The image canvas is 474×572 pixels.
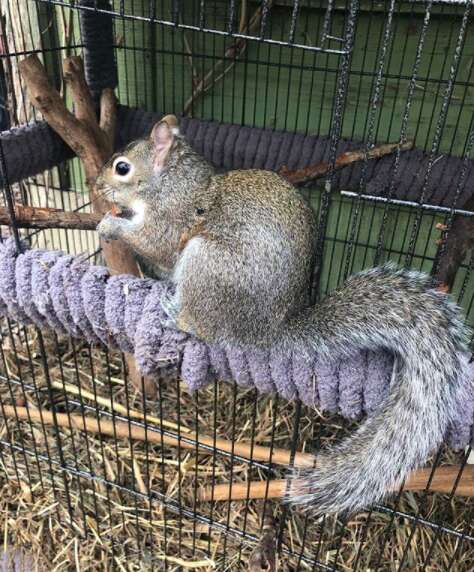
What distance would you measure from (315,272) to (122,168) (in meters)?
0.65

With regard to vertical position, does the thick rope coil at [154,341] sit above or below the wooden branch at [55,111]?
below

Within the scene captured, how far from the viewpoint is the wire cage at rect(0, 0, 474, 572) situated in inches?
58.5

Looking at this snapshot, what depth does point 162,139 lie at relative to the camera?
1.41 m

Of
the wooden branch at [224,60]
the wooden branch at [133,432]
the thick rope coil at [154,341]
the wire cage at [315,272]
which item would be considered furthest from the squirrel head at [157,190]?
the wooden branch at [224,60]

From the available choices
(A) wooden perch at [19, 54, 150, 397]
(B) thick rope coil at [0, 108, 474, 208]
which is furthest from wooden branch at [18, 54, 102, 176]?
(B) thick rope coil at [0, 108, 474, 208]

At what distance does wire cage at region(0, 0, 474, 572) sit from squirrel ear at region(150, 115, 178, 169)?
0.85ft

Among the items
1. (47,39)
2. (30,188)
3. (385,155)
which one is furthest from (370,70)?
(30,188)

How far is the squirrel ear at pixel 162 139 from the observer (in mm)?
1389

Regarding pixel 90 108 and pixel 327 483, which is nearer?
pixel 327 483

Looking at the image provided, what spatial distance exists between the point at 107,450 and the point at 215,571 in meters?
0.56

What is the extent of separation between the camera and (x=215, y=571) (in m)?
1.53

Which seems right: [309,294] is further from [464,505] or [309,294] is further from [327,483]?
[464,505]

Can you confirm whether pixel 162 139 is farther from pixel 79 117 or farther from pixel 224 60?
pixel 224 60

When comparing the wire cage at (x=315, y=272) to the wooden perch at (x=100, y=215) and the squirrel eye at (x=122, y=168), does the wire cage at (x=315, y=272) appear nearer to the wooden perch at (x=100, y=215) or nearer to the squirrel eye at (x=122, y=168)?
the wooden perch at (x=100, y=215)
